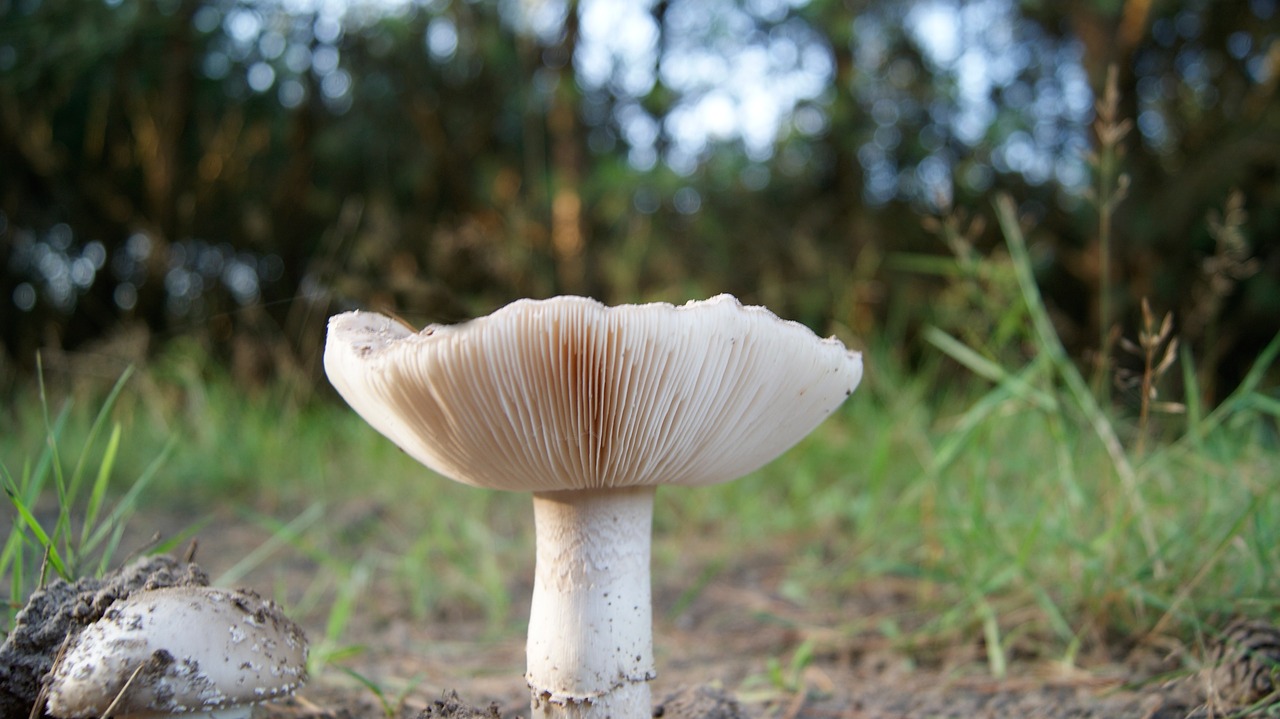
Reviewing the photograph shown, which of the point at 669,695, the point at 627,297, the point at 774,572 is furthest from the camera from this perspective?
the point at 627,297

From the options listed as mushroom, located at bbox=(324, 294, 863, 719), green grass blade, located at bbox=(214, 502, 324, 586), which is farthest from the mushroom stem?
green grass blade, located at bbox=(214, 502, 324, 586)

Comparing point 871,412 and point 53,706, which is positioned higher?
point 871,412

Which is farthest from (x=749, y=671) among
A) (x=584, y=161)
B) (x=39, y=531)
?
(x=584, y=161)

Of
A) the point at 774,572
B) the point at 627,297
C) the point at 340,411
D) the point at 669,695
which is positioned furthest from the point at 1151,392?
the point at 340,411

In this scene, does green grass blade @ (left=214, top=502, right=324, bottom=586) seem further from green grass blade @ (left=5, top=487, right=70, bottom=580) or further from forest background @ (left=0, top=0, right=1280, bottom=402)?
forest background @ (left=0, top=0, right=1280, bottom=402)

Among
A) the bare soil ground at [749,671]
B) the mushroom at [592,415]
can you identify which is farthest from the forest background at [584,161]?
the mushroom at [592,415]

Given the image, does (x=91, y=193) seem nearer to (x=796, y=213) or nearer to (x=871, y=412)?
(x=796, y=213)

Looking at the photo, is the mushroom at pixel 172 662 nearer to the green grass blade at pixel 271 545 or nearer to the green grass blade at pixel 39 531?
the green grass blade at pixel 39 531
